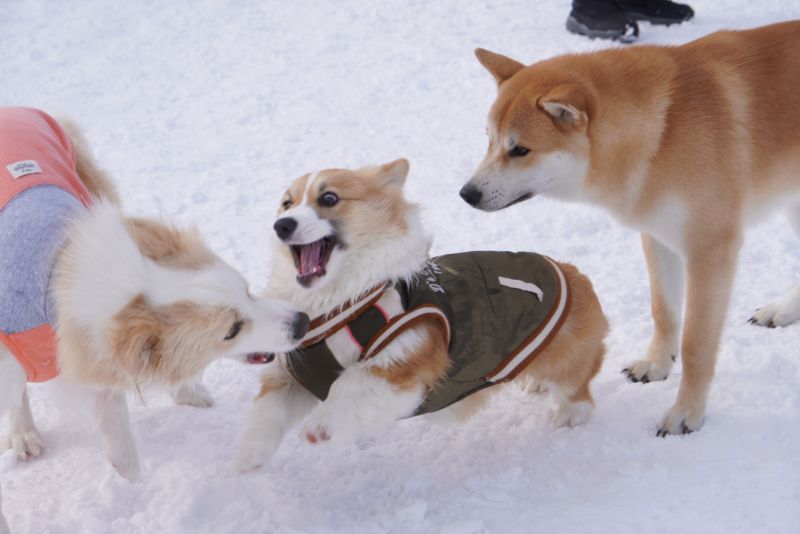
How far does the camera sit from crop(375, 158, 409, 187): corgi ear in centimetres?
277

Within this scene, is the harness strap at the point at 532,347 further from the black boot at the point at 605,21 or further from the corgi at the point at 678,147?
the black boot at the point at 605,21

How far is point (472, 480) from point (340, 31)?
5.65m

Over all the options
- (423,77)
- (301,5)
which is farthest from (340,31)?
(423,77)

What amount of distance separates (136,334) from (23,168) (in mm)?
997

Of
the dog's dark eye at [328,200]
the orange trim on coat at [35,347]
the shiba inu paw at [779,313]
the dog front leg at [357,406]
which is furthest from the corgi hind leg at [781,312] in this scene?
the orange trim on coat at [35,347]

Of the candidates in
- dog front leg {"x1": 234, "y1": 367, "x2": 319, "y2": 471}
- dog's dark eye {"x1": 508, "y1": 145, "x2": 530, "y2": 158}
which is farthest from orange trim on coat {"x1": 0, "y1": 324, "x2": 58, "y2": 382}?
dog's dark eye {"x1": 508, "y1": 145, "x2": 530, "y2": 158}

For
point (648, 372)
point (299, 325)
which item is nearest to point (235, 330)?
point (299, 325)

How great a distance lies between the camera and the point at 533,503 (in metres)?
2.49

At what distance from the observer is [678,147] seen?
282cm

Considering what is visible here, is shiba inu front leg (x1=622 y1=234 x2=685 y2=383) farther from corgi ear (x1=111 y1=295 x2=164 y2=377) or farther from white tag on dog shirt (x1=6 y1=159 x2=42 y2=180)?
white tag on dog shirt (x1=6 y1=159 x2=42 y2=180)

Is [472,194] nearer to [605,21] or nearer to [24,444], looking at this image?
[24,444]

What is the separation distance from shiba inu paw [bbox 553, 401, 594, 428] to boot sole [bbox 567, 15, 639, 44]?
430 centimetres

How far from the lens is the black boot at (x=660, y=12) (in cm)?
633

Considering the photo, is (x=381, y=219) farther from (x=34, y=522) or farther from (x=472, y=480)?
(x=34, y=522)
